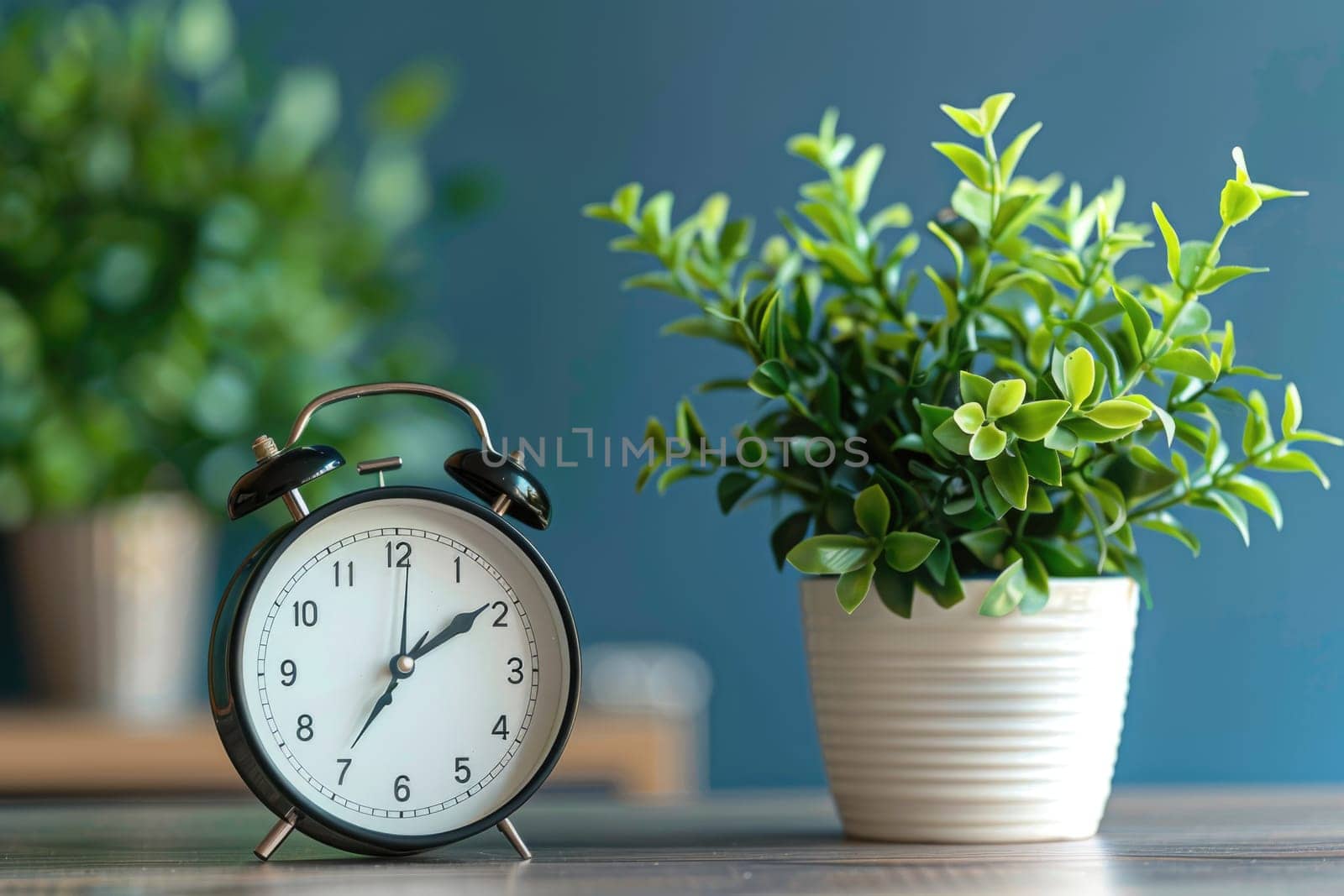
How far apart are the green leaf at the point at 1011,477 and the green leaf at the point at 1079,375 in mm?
46

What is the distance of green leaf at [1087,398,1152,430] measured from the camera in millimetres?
676

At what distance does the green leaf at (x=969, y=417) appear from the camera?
0.67m

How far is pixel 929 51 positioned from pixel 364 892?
1736mm

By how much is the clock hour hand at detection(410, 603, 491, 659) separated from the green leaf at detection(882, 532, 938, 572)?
0.25 metres

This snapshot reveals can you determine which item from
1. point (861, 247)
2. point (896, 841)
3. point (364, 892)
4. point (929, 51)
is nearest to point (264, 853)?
point (364, 892)

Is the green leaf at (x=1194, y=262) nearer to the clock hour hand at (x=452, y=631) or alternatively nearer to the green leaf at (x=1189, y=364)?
the green leaf at (x=1189, y=364)

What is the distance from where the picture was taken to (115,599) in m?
1.70

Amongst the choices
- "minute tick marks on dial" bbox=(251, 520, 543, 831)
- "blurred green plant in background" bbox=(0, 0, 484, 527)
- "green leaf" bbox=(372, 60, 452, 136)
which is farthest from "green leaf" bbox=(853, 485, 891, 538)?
"green leaf" bbox=(372, 60, 452, 136)

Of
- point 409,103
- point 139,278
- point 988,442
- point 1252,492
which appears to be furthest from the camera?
point 409,103

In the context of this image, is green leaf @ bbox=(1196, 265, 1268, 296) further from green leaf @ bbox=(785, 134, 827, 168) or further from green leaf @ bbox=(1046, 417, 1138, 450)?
green leaf @ bbox=(785, 134, 827, 168)

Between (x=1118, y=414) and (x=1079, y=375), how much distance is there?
0.10 feet

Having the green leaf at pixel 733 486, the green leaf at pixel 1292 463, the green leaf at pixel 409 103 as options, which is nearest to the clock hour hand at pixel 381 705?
the green leaf at pixel 733 486

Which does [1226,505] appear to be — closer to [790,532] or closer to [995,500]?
[995,500]

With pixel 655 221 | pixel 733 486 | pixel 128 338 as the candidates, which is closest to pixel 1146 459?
pixel 733 486
